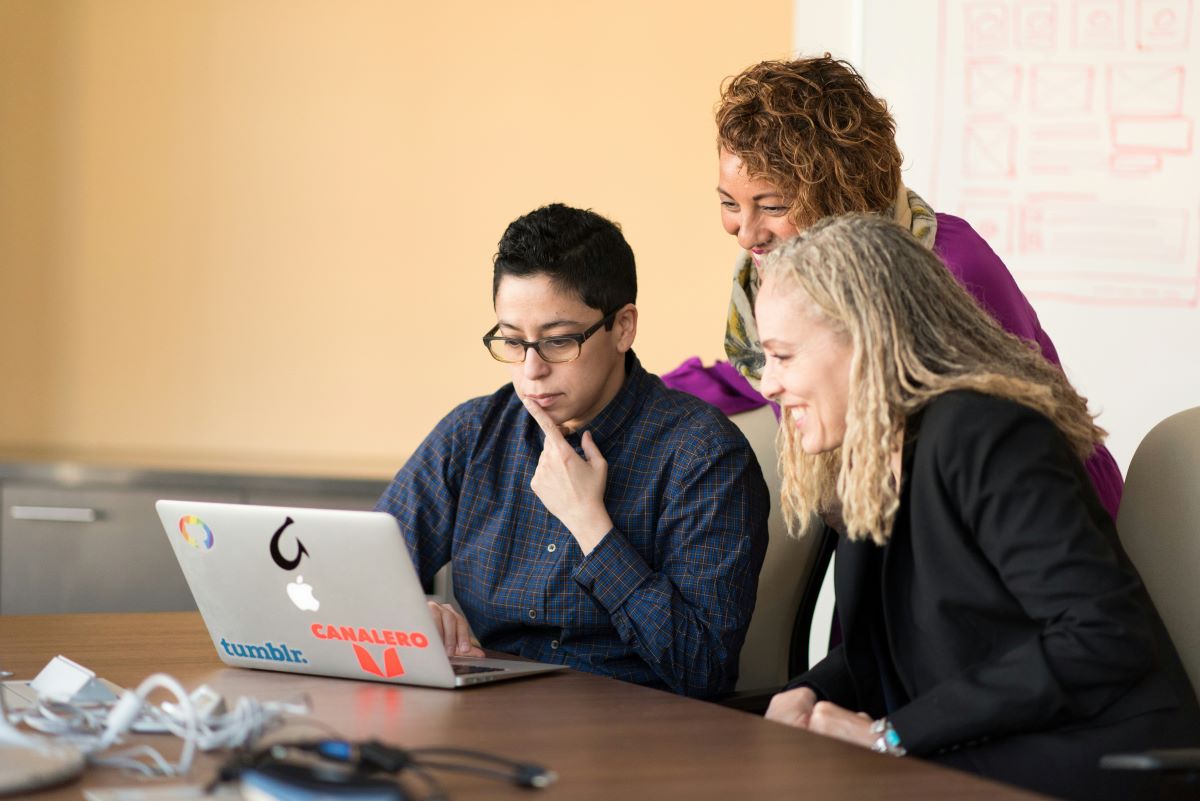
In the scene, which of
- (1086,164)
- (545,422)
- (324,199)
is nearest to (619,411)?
(545,422)

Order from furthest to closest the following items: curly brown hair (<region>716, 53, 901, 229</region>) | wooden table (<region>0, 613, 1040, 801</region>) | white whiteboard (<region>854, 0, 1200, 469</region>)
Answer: white whiteboard (<region>854, 0, 1200, 469</region>) → curly brown hair (<region>716, 53, 901, 229</region>) → wooden table (<region>0, 613, 1040, 801</region>)

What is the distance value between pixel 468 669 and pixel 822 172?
94cm

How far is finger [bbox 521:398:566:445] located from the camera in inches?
77.8

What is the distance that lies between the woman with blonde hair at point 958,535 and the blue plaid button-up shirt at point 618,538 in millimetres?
253

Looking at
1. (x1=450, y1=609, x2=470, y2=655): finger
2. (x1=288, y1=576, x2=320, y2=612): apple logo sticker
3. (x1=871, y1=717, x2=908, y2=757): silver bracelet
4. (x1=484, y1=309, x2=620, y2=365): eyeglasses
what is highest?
(x1=484, y1=309, x2=620, y2=365): eyeglasses

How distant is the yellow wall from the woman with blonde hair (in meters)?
2.00

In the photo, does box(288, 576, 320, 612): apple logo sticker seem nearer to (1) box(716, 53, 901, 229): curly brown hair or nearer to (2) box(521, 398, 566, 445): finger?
(2) box(521, 398, 566, 445): finger

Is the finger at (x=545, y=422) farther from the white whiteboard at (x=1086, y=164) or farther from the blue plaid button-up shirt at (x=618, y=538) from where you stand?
the white whiteboard at (x=1086, y=164)

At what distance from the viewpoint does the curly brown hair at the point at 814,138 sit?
2066 mm

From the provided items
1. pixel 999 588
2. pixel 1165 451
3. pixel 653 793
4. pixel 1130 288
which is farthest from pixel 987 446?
pixel 1130 288

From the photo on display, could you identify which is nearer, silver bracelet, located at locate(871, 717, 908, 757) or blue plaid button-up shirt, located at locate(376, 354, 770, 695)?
silver bracelet, located at locate(871, 717, 908, 757)

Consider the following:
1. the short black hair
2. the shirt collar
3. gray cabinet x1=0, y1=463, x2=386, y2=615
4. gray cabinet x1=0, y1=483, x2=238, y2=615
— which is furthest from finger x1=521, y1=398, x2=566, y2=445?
gray cabinet x1=0, y1=483, x2=238, y2=615

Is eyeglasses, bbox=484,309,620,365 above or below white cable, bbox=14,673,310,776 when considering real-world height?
above

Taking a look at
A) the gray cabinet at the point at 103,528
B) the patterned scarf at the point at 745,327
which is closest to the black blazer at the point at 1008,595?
the patterned scarf at the point at 745,327
